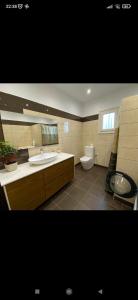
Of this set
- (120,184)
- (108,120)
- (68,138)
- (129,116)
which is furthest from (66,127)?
(120,184)

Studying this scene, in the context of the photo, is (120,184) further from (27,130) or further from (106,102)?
(106,102)

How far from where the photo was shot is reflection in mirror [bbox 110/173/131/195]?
126cm

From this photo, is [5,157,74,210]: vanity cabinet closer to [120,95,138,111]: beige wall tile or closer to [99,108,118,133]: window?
[120,95,138,111]: beige wall tile

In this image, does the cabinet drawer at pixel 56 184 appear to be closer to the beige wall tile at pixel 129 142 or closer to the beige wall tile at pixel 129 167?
the beige wall tile at pixel 129 167

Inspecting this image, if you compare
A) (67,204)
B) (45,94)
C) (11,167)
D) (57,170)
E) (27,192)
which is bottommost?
(67,204)

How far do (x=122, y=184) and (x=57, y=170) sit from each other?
3.23 ft

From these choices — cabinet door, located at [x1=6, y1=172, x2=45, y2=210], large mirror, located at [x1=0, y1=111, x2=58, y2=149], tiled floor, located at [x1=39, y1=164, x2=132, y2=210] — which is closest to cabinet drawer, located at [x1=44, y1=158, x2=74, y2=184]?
cabinet door, located at [x1=6, y1=172, x2=45, y2=210]

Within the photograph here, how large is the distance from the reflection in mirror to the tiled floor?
0.52ft

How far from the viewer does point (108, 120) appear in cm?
238
